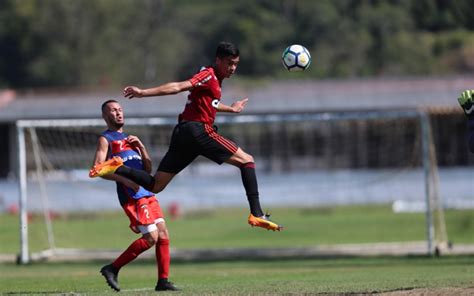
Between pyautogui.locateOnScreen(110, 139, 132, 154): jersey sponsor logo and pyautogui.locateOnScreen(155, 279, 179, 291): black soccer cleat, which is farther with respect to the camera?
pyautogui.locateOnScreen(110, 139, 132, 154): jersey sponsor logo

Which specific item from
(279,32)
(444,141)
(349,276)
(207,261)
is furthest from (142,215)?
(279,32)

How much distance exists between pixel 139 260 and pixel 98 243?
4.35 m

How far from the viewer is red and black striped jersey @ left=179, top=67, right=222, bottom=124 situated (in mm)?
13039

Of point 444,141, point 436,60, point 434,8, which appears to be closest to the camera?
point 434,8

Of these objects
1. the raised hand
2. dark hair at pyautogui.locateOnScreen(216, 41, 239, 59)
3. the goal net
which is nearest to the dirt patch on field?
dark hair at pyautogui.locateOnScreen(216, 41, 239, 59)

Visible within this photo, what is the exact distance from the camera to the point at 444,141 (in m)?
41.4

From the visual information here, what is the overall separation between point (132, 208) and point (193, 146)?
1.11 metres

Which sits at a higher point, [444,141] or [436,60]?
[436,60]

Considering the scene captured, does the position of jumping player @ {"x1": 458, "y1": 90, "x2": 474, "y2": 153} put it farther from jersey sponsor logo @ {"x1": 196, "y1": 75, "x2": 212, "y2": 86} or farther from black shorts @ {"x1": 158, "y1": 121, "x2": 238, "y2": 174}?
jersey sponsor logo @ {"x1": 196, "y1": 75, "x2": 212, "y2": 86}

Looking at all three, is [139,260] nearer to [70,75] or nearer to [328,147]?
[328,147]

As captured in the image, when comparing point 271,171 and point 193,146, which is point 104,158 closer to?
point 193,146

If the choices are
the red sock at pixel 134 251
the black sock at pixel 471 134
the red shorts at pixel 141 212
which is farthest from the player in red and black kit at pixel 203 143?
the black sock at pixel 471 134

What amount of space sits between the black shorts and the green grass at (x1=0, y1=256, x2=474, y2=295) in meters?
1.61

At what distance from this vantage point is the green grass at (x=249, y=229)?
91.4 feet
